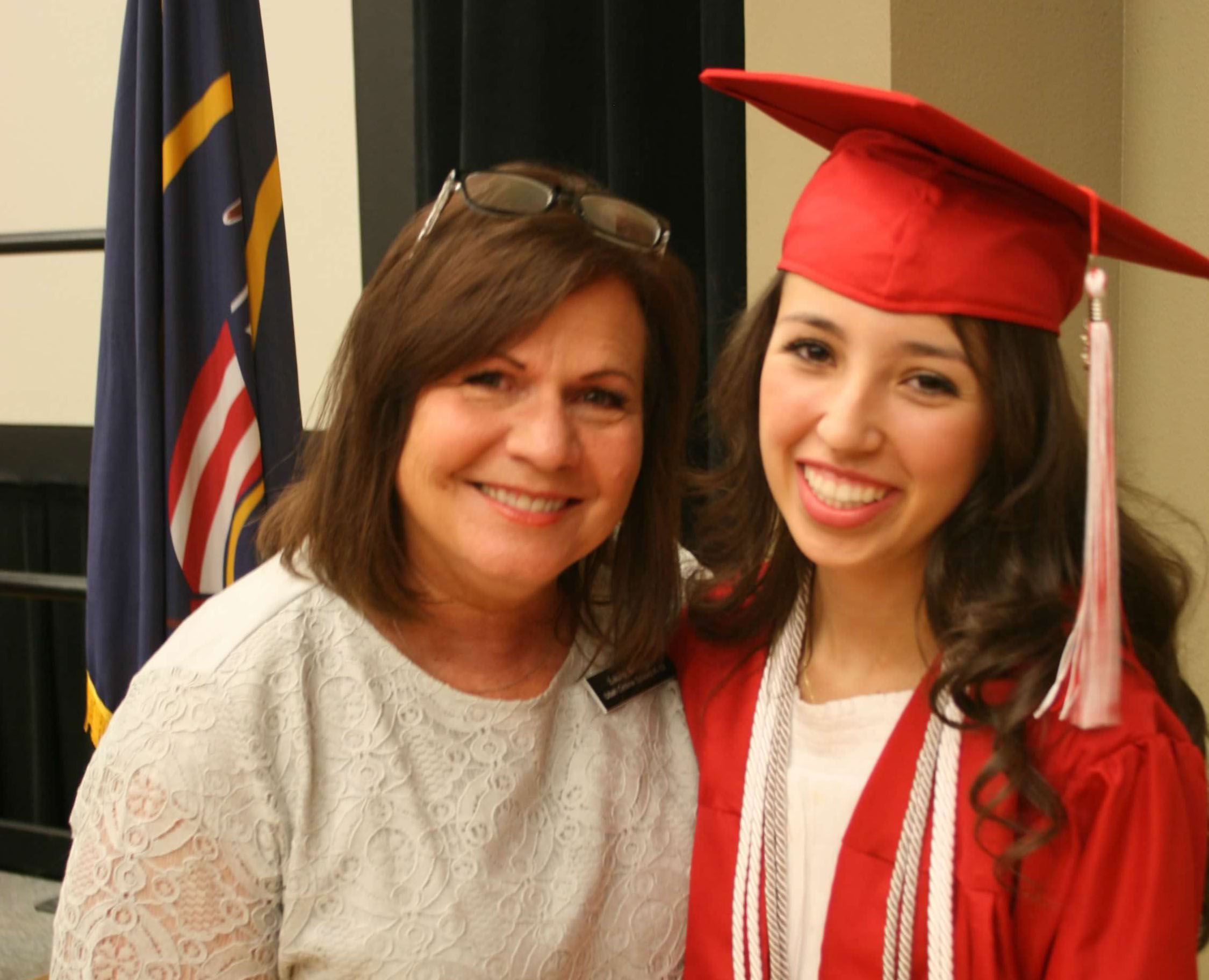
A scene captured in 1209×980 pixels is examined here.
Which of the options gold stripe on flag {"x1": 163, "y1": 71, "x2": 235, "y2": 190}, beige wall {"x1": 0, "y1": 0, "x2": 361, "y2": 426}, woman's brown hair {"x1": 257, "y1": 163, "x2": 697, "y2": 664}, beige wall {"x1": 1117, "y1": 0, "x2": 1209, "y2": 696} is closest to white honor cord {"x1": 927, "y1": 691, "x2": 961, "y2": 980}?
woman's brown hair {"x1": 257, "y1": 163, "x2": 697, "y2": 664}

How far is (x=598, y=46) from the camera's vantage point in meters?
2.51

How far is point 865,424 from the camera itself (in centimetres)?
123

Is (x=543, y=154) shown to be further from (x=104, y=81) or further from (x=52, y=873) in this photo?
(x=52, y=873)

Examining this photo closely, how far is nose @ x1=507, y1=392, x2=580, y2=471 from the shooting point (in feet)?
4.43

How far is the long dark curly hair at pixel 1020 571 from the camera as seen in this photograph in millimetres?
1225

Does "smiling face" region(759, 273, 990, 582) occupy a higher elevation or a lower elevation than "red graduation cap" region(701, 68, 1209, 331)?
lower

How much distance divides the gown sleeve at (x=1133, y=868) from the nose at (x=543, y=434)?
60cm

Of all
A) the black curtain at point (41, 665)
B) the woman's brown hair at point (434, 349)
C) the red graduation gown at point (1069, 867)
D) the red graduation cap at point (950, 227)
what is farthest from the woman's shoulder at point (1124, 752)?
the black curtain at point (41, 665)

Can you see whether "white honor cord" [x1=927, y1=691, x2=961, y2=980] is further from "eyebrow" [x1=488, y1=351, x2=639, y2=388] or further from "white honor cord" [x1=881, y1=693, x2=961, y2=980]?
"eyebrow" [x1=488, y1=351, x2=639, y2=388]

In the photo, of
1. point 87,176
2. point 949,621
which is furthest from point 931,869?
point 87,176

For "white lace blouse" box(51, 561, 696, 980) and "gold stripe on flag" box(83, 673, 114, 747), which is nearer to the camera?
"white lace blouse" box(51, 561, 696, 980)

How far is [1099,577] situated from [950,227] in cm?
37

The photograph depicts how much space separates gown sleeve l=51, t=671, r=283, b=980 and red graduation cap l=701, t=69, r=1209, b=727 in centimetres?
76

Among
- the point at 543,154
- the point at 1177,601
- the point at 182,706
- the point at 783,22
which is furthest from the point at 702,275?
the point at 182,706
